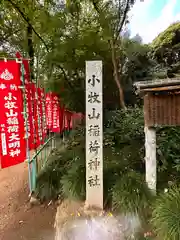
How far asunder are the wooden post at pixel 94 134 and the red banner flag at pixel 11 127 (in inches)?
60.1

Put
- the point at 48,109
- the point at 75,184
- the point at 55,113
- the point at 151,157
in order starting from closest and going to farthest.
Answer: the point at 151,157, the point at 75,184, the point at 48,109, the point at 55,113

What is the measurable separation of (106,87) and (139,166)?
4.05 m

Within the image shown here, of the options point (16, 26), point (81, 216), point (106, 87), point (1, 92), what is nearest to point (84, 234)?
point (81, 216)

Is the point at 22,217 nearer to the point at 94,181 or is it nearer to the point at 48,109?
the point at 94,181

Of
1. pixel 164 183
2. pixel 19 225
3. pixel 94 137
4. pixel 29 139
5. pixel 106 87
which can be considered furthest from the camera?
pixel 106 87

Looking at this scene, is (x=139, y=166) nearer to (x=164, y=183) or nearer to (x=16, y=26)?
(x=164, y=183)

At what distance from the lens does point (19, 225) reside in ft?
13.6

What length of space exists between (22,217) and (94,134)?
2518 mm

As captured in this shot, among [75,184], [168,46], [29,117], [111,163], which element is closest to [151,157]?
[111,163]

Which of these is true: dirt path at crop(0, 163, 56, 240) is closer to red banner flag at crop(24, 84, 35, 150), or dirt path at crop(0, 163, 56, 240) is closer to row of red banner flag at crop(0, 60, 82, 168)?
row of red banner flag at crop(0, 60, 82, 168)

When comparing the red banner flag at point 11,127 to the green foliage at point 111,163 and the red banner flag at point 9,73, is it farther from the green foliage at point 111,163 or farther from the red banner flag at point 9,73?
the green foliage at point 111,163

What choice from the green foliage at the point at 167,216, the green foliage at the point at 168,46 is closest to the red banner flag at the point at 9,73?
the green foliage at the point at 167,216

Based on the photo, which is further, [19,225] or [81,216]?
[19,225]

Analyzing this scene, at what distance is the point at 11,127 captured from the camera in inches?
153
